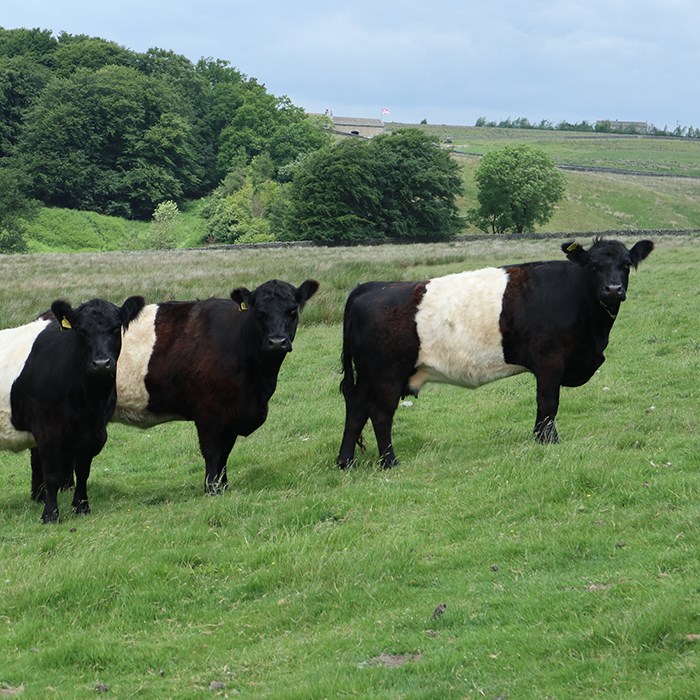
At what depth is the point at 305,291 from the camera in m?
12.3

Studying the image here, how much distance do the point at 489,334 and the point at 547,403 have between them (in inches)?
43.0

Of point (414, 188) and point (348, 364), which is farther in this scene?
point (414, 188)

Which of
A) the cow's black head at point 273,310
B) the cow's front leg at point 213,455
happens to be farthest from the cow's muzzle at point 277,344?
the cow's front leg at point 213,455

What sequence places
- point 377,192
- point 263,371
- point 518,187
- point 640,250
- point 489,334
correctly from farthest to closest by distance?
point 518,187 → point 377,192 → point 640,250 → point 489,334 → point 263,371

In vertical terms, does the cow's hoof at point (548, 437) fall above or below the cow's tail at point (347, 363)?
below

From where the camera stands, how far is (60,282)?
3475 centimetres

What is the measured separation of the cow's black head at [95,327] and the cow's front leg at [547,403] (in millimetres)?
5026

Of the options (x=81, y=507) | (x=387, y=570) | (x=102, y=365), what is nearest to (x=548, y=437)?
(x=387, y=570)

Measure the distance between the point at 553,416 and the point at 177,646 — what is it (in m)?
6.45

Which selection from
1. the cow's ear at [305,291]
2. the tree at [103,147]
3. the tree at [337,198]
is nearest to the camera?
the cow's ear at [305,291]

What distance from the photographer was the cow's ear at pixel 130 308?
37.6 feet

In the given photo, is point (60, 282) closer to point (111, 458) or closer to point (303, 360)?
point (303, 360)

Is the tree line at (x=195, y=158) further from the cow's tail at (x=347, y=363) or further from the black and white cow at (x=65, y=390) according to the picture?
the black and white cow at (x=65, y=390)

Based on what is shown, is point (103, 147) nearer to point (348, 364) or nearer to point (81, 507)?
point (348, 364)
